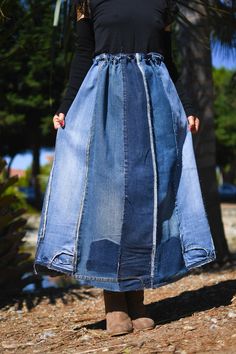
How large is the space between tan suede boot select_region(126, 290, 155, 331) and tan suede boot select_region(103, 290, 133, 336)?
55 millimetres

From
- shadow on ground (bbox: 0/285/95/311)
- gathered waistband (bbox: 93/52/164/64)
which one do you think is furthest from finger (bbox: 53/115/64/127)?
shadow on ground (bbox: 0/285/95/311)

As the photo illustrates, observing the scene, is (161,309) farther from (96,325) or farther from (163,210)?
(163,210)

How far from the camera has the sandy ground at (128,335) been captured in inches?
109

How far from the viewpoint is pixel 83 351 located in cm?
282

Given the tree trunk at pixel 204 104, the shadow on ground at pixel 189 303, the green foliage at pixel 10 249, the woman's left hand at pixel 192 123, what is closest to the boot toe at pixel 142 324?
the shadow on ground at pixel 189 303

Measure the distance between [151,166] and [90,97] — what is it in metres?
0.49

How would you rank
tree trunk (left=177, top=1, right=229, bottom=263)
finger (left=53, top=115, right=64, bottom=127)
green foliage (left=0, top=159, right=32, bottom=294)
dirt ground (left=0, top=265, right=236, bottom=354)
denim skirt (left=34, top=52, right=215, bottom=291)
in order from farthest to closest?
tree trunk (left=177, top=1, right=229, bottom=263), green foliage (left=0, top=159, right=32, bottom=294), finger (left=53, top=115, right=64, bottom=127), denim skirt (left=34, top=52, right=215, bottom=291), dirt ground (left=0, top=265, right=236, bottom=354)

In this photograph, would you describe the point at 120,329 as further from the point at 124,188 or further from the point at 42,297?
the point at 42,297

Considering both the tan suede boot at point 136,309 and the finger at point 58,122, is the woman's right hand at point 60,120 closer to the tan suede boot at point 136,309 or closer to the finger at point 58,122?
the finger at point 58,122

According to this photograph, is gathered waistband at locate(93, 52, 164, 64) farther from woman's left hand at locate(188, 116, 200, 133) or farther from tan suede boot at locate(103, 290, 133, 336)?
tan suede boot at locate(103, 290, 133, 336)

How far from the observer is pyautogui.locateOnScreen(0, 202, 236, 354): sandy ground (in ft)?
9.10

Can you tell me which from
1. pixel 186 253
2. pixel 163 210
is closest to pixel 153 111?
pixel 163 210

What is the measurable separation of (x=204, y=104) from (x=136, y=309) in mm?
3618

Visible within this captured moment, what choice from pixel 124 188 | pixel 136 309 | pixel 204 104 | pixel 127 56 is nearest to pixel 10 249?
pixel 136 309
